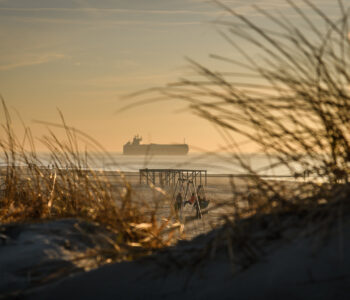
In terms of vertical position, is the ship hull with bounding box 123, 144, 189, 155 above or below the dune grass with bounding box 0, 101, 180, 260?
above

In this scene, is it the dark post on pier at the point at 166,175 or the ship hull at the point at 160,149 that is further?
the ship hull at the point at 160,149

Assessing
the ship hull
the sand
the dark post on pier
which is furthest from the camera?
the ship hull

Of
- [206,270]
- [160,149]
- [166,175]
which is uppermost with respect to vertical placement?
[160,149]

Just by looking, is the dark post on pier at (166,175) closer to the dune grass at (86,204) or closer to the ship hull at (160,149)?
the dune grass at (86,204)

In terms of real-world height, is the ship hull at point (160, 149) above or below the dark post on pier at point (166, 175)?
above

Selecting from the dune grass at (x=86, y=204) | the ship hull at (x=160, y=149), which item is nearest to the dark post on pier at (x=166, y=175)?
the dune grass at (x=86, y=204)

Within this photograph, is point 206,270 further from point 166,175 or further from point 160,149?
point 160,149

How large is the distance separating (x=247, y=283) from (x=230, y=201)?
0.37 m

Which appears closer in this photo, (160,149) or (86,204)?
(86,204)

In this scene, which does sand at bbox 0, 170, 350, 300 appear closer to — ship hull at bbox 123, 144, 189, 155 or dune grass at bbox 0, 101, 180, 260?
dune grass at bbox 0, 101, 180, 260

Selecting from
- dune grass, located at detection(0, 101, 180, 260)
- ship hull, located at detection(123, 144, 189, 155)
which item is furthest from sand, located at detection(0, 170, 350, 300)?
ship hull, located at detection(123, 144, 189, 155)

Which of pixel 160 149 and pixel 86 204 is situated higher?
pixel 160 149

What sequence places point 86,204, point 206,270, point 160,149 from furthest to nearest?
point 160,149
point 86,204
point 206,270

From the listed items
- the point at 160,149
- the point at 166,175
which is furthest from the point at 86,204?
the point at 160,149
